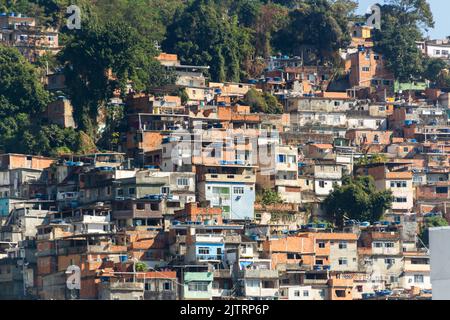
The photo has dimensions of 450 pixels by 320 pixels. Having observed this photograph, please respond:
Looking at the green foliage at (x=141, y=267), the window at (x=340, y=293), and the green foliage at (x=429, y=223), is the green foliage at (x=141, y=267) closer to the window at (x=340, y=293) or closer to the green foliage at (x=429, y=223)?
the window at (x=340, y=293)

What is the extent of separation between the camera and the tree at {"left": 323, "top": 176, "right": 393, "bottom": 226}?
42000 mm

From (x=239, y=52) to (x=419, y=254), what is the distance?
1432 centimetres

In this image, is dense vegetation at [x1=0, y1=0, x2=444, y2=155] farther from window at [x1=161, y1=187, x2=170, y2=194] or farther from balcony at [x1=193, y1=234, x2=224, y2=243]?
balcony at [x1=193, y1=234, x2=224, y2=243]

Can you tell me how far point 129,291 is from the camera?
3347cm

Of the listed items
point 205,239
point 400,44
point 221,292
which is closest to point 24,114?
point 205,239

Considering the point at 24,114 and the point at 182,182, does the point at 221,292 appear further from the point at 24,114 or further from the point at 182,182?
the point at 24,114

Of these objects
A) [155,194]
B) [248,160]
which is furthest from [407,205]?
[155,194]

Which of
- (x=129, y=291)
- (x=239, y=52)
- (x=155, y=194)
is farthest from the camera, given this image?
(x=239, y=52)

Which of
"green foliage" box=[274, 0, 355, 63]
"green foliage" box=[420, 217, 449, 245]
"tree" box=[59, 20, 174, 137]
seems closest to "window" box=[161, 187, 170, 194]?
"tree" box=[59, 20, 174, 137]

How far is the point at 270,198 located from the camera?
137 ft

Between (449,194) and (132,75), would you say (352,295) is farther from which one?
(132,75)

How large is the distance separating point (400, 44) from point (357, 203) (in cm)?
1468

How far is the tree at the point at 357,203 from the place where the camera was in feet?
138

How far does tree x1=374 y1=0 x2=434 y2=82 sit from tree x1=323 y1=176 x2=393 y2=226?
13.4 meters
